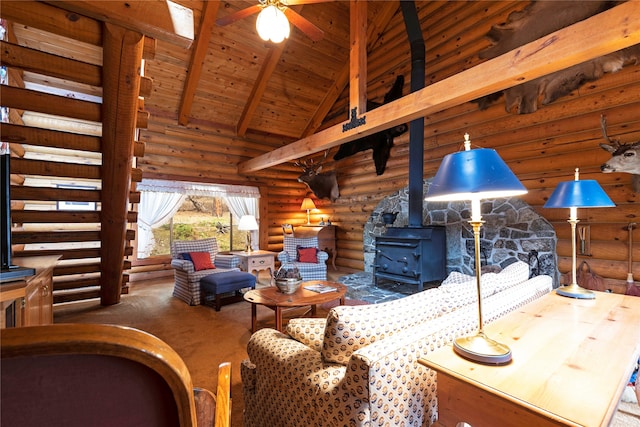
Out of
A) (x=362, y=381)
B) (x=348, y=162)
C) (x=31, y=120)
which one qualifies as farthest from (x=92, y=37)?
(x=348, y=162)

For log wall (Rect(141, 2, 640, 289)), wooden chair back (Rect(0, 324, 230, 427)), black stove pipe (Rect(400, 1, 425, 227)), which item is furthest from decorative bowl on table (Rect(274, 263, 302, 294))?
Result: log wall (Rect(141, 2, 640, 289))

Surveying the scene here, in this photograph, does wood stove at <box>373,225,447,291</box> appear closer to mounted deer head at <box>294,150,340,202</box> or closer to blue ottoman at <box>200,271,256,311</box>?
blue ottoman at <box>200,271,256,311</box>

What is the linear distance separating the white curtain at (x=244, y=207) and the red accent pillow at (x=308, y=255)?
1.82 m

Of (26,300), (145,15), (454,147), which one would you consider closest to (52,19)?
(145,15)

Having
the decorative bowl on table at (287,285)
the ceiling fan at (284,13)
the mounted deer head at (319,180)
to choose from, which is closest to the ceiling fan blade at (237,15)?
the ceiling fan at (284,13)

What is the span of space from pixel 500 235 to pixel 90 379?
4858mm

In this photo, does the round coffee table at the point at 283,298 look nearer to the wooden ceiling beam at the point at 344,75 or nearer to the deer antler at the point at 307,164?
the deer antler at the point at 307,164

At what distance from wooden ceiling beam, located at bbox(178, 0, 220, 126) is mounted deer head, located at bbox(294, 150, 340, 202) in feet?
8.48

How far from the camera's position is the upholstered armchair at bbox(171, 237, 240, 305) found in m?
4.14

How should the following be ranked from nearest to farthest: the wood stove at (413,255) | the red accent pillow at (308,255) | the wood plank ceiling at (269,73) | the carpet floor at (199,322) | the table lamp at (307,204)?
the carpet floor at (199,322), the wood stove at (413,255), the wood plank ceiling at (269,73), the red accent pillow at (308,255), the table lamp at (307,204)

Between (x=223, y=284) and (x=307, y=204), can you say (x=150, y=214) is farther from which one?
(x=307, y=204)

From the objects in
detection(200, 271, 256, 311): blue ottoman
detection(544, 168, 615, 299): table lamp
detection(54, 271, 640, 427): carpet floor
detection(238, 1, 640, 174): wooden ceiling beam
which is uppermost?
detection(238, 1, 640, 174): wooden ceiling beam

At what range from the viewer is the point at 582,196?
1.72 metres

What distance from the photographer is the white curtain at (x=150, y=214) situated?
220 inches
